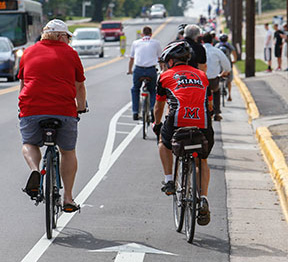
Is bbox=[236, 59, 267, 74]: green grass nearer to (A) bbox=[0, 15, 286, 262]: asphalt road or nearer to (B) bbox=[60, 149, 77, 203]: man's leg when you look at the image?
(A) bbox=[0, 15, 286, 262]: asphalt road

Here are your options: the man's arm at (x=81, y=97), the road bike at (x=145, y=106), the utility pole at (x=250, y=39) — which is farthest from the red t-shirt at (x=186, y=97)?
the utility pole at (x=250, y=39)

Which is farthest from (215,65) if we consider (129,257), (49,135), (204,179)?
(129,257)

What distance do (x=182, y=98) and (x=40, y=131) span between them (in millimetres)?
1282

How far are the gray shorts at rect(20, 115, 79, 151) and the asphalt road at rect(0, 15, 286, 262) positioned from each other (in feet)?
2.78

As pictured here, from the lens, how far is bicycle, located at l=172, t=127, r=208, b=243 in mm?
7184

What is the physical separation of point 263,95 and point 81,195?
14396 mm

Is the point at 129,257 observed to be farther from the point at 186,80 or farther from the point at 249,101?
the point at 249,101

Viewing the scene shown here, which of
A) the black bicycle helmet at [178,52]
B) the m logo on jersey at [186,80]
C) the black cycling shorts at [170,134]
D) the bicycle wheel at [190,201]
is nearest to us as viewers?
the bicycle wheel at [190,201]

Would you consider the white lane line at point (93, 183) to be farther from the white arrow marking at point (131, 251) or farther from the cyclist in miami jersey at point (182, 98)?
the cyclist in miami jersey at point (182, 98)

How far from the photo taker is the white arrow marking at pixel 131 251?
678cm

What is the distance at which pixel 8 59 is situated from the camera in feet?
96.8

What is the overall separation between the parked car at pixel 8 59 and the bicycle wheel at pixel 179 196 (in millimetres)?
22284

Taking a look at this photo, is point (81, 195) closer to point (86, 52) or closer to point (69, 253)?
point (69, 253)

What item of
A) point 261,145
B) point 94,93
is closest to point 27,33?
point 94,93
